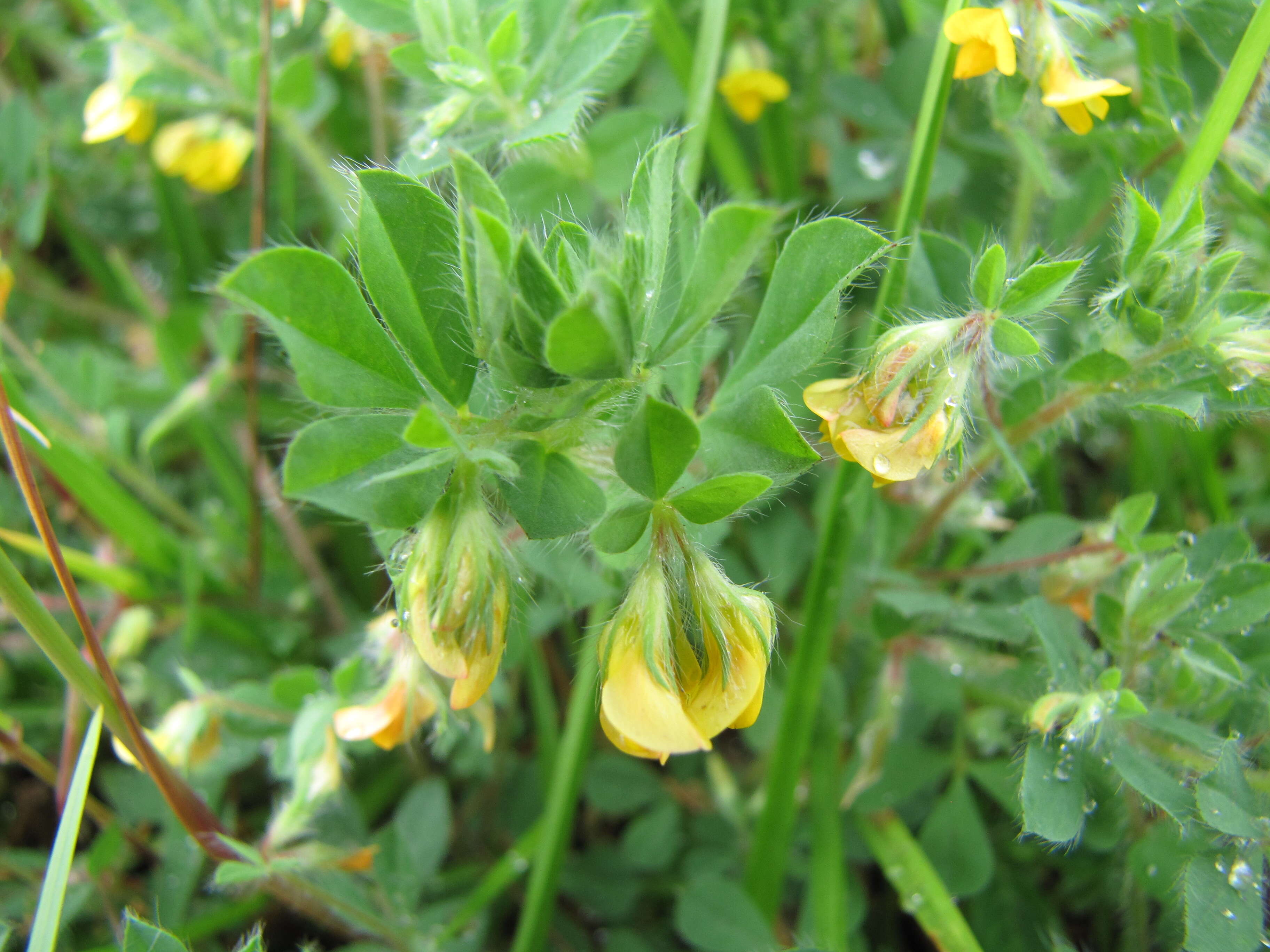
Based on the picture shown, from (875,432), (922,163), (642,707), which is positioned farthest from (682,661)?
(922,163)

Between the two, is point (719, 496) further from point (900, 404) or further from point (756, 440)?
point (900, 404)

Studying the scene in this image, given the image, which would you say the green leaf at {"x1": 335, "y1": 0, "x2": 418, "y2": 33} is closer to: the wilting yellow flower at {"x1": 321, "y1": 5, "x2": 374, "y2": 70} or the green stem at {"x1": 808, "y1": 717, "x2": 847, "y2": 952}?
the wilting yellow flower at {"x1": 321, "y1": 5, "x2": 374, "y2": 70}

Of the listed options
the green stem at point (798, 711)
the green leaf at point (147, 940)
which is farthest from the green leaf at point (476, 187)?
the green leaf at point (147, 940)

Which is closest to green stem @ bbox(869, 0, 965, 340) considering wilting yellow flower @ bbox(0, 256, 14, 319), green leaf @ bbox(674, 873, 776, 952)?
green leaf @ bbox(674, 873, 776, 952)

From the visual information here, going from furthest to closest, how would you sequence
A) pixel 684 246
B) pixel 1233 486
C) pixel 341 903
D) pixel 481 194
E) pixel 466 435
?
1. pixel 1233 486
2. pixel 341 903
3. pixel 684 246
4. pixel 466 435
5. pixel 481 194

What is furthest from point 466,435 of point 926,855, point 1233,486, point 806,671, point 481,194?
point 1233,486

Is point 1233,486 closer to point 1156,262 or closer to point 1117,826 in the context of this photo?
point 1117,826
